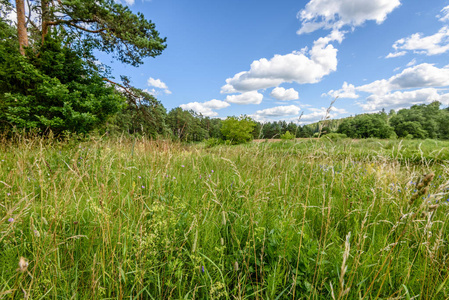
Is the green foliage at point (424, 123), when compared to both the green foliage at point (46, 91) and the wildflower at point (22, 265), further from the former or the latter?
the wildflower at point (22, 265)

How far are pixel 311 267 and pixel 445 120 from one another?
74.7m

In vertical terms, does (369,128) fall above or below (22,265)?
above

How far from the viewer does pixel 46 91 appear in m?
7.68

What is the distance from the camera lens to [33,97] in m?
7.66

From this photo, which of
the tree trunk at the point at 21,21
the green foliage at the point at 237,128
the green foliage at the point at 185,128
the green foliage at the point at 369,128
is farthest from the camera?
the green foliage at the point at 369,128

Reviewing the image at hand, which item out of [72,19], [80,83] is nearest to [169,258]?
[80,83]

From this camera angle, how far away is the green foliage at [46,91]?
731 centimetres

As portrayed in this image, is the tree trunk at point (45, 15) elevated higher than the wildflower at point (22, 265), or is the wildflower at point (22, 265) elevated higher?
the tree trunk at point (45, 15)

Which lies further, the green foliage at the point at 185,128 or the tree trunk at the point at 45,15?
the tree trunk at the point at 45,15

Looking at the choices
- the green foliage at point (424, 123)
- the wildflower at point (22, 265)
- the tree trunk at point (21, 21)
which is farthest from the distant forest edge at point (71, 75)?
the green foliage at point (424, 123)

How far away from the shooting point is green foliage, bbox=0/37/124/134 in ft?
24.0

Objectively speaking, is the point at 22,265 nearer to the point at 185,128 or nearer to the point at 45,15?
the point at 185,128

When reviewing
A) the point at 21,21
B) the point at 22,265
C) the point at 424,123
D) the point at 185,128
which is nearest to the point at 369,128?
the point at 424,123

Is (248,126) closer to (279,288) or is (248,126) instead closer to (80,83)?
(80,83)
